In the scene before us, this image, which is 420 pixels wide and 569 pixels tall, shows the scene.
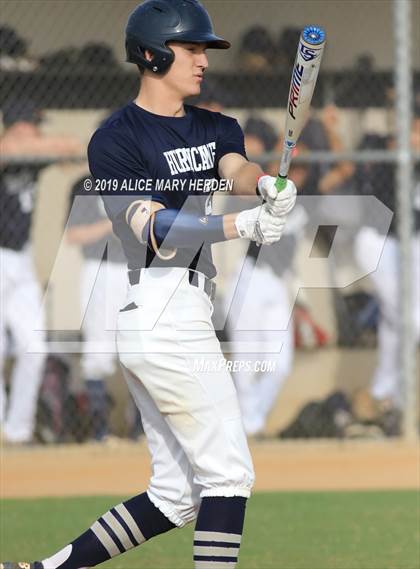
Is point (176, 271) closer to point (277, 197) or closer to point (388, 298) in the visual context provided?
point (277, 197)

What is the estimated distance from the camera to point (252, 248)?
29.4 feet

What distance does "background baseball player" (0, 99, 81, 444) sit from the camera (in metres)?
8.65

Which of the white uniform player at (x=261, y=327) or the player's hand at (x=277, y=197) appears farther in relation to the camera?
the white uniform player at (x=261, y=327)

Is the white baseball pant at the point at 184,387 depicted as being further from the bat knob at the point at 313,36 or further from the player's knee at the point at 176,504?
the bat knob at the point at 313,36

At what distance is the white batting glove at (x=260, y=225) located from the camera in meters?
3.84

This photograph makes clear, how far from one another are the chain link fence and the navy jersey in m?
4.19

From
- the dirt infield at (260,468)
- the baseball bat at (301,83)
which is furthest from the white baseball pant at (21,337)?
the baseball bat at (301,83)

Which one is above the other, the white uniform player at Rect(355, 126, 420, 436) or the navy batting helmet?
the navy batting helmet

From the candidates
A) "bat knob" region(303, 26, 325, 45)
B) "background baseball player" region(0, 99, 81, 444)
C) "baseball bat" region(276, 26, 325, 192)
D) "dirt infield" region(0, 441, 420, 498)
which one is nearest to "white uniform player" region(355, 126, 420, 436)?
"dirt infield" region(0, 441, 420, 498)

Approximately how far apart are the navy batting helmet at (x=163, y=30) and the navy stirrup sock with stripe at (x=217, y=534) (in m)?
1.49

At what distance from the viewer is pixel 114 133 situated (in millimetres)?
4191

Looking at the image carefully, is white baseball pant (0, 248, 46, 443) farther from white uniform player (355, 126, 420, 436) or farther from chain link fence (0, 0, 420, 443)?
white uniform player (355, 126, 420, 436)

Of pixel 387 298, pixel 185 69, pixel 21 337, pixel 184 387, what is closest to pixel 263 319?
pixel 387 298

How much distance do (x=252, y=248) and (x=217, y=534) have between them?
5107 millimetres
